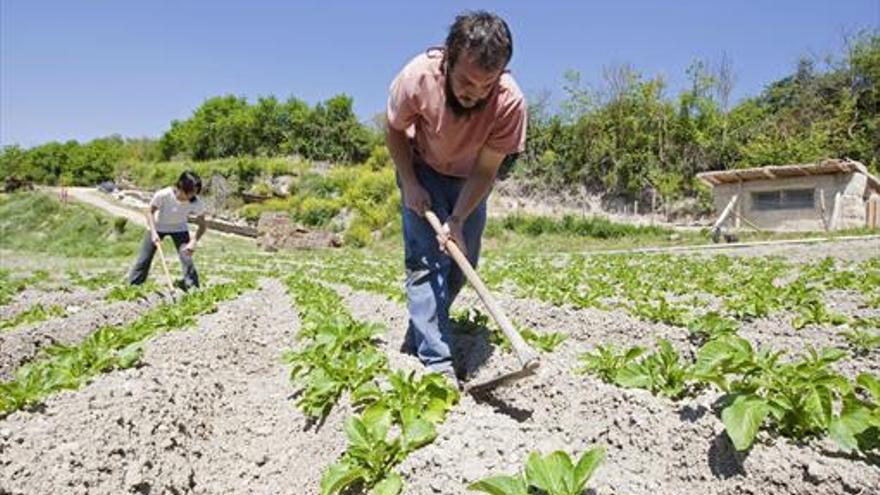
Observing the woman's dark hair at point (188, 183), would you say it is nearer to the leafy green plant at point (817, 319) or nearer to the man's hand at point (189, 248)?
the man's hand at point (189, 248)

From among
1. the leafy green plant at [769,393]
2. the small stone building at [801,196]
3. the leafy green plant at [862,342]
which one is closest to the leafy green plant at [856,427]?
the leafy green plant at [769,393]

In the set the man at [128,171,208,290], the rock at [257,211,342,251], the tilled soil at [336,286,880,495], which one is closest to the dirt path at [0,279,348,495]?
the tilled soil at [336,286,880,495]

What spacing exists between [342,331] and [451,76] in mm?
1760

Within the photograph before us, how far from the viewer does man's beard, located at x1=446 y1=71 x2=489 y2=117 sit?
3.29 meters

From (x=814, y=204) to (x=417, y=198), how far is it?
23935mm

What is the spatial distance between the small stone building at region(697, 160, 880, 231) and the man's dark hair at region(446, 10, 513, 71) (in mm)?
22191

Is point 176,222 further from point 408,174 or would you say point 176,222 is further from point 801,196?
point 801,196

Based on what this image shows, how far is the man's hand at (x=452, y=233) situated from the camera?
3623 mm

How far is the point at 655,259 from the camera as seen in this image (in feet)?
47.3

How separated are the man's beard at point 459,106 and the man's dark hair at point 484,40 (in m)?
0.30

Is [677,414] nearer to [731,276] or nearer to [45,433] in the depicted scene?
[45,433]

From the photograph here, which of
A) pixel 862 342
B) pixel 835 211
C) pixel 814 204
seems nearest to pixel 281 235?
pixel 814 204

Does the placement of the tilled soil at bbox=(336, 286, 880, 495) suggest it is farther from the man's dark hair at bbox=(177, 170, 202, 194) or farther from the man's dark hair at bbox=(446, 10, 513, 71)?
the man's dark hair at bbox=(177, 170, 202, 194)

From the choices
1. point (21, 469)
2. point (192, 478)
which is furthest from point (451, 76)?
point (21, 469)
